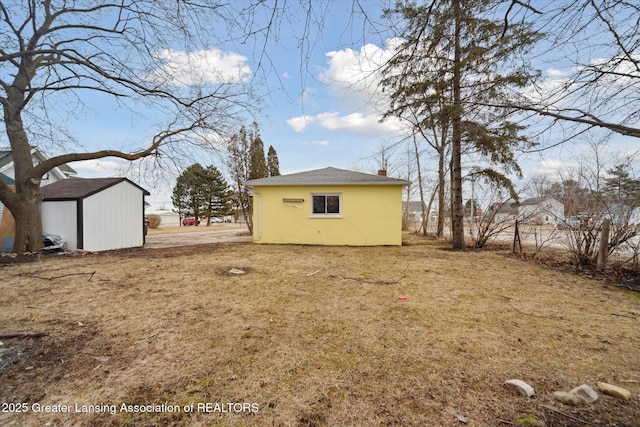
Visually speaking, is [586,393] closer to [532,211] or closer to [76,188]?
[532,211]

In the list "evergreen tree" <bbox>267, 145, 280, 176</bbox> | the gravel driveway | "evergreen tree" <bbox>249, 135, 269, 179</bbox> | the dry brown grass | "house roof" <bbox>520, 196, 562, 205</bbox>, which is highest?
"evergreen tree" <bbox>267, 145, 280, 176</bbox>

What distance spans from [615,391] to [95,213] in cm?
1211

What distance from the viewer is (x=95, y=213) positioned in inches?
353

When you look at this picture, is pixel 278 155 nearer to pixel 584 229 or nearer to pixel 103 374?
pixel 584 229

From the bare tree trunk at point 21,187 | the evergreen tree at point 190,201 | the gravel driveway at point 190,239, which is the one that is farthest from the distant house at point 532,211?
the evergreen tree at point 190,201

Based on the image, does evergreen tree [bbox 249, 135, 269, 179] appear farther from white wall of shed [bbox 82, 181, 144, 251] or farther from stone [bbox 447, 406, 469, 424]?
stone [bbox 447, 406, 469, 424]

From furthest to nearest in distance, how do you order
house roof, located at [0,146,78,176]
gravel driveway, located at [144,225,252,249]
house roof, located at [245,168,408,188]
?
1. gravel driveway, located at [144,225,252,249]
2. house roof, located at [245,168,408,188]
3. house roof, located at [0,146,78,176]

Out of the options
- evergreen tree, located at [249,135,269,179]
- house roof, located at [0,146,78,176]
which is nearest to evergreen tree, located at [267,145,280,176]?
evergreen tree, located at [249,135,269,179]

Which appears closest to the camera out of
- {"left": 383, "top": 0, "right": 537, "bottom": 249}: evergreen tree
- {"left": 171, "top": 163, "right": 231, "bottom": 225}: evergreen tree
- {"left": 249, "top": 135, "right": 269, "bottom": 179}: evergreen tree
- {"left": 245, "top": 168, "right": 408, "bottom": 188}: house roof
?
{"left": 383, "top": 0, "right": 537, "bottom": 249}: evergreen tree

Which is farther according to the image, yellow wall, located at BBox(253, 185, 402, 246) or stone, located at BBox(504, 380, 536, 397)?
yellow wall, located at BBox(253, 185, 402, 246)

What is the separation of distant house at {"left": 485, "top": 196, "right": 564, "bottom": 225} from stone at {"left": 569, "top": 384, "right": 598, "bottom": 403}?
5.90 meters

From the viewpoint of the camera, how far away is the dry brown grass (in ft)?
5.77

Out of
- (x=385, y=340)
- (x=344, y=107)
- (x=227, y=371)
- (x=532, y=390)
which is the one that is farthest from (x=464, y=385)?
(x=344, y=107)

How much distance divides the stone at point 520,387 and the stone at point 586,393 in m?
0.26
